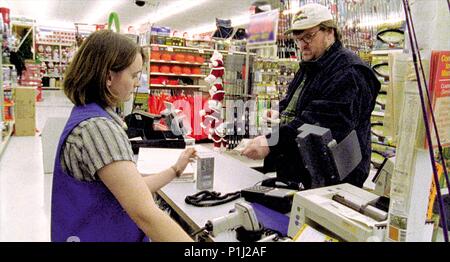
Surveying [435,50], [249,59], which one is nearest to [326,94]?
[435,50]

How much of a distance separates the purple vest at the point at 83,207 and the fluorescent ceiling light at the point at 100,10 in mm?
13824

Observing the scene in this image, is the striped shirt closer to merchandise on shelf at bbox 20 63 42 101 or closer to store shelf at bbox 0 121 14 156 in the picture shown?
store shelf at bbox 0 121 14 156

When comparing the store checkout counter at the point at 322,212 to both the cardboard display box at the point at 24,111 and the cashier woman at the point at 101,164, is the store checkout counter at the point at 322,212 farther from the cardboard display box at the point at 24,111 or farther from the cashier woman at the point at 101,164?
the cardboard display box at the point at 24,111

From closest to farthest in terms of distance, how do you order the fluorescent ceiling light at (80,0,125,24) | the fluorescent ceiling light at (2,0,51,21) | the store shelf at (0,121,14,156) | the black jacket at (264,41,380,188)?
the black jacket at (264,41,380,188), the store shelf at (0,121,14,156), the fluorescent ceiling light at (80,0,125,24), the fluorescent ceiling light at (2,0,51,21)

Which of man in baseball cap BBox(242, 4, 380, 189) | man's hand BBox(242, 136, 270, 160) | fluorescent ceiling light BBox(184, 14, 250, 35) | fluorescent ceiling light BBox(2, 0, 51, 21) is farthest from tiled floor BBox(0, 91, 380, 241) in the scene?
fluorescent ceiling light BBox(2, 0, 51, 21)

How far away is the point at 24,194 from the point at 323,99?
145 inches

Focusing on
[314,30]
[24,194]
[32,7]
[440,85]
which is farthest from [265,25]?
[32,7]

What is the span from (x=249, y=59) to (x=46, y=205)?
3.65 meters

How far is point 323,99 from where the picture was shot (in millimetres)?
2059

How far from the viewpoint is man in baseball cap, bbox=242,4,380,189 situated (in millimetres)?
1955

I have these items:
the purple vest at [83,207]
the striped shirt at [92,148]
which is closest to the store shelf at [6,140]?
the purple vest at [83,207]

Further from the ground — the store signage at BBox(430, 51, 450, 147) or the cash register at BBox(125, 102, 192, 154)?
the store signage at BBox(430, 51, 450, 147)

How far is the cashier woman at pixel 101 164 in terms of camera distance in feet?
3.79
